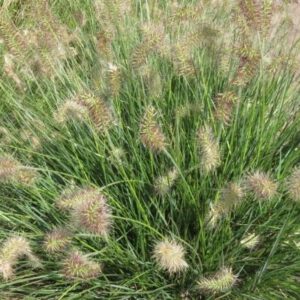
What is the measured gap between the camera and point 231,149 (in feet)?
8.61

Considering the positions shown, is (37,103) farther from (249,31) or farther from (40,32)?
(249,31)

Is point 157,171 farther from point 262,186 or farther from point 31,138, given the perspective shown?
point 262,186

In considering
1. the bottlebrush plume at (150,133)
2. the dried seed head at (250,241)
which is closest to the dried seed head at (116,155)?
the bottlebrush plume at (150,133)

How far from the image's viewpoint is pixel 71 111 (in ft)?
7.47

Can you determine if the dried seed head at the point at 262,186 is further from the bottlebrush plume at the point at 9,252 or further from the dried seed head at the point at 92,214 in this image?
the bottlebrush plume at the point at 9,252

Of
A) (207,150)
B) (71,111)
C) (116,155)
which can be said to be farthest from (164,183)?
(71,111)

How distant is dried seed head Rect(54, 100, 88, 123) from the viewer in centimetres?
214

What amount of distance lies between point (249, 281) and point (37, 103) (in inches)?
57.1

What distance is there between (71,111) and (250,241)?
2.92 ft

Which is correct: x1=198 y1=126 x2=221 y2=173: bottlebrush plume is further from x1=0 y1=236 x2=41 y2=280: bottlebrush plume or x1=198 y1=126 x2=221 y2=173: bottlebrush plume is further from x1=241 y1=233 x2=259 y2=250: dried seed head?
x1=0 y1=236 x2=41 y2=280: bottlebrush plume

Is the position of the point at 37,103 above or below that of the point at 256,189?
below

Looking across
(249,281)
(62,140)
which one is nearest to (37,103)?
(62,140)

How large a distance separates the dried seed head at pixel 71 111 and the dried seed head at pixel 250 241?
0.81 m

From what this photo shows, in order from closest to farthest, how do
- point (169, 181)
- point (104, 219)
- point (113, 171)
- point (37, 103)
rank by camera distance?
point (104, 219) < point (169, 181) < point (113, 171) < point (37, 103)
